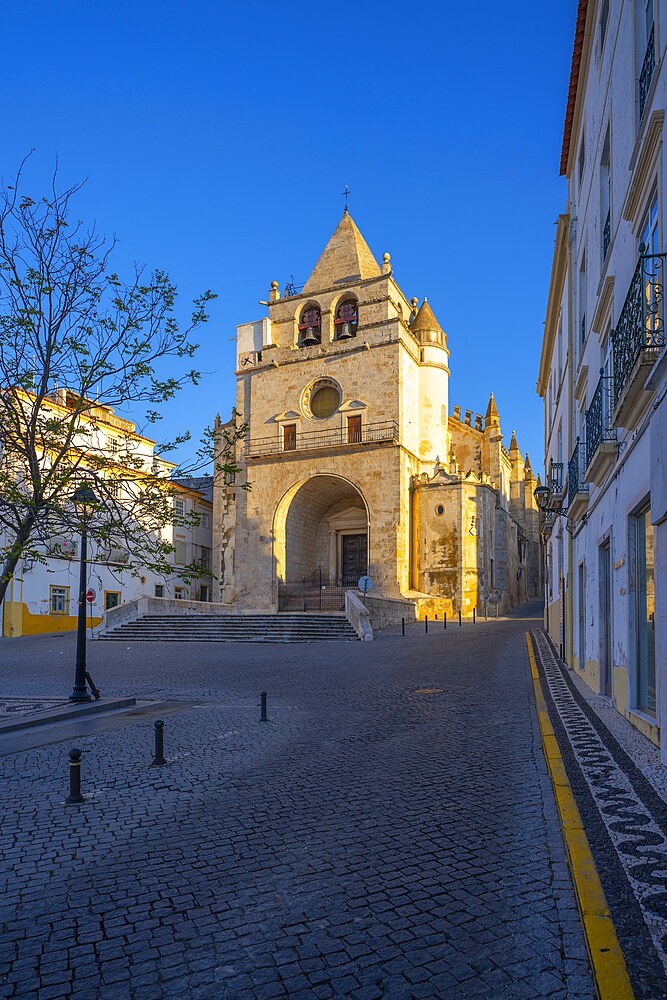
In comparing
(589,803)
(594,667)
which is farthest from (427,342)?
(589,803)

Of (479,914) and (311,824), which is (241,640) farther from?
(479,914)

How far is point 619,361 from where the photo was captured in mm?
8617

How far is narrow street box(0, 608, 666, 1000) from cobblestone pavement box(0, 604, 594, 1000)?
2cm

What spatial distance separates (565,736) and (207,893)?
5304mm

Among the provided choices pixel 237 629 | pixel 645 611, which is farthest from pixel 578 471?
pixel 237 629

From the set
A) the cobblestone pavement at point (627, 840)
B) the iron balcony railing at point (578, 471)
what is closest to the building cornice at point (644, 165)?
the iron balcony railing at point (578, 471)

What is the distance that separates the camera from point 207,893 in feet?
13.6

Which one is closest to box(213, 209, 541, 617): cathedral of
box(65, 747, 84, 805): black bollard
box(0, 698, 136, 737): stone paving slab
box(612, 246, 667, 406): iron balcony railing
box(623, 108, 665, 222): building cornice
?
box(0, 698, 136, 737): stone paving slab

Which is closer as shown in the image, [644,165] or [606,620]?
[644,165]

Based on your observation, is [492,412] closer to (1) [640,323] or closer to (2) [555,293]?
(2) [555,293]

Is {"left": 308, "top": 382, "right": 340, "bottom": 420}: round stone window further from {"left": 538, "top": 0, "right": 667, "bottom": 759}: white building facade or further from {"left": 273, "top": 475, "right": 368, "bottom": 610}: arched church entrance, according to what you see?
{"left": 538, "top": 0, "right": 667, "bottom": 759}: white building facade

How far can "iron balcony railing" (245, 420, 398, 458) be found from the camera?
36.6 meters

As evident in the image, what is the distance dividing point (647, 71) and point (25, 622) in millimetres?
31789

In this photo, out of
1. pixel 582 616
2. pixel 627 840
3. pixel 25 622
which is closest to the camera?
pixel 627 840
